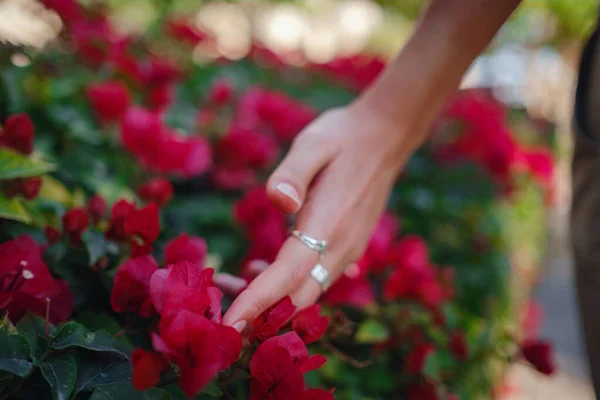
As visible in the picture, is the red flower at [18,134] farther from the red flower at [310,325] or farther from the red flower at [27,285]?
the red flower at [310,325]

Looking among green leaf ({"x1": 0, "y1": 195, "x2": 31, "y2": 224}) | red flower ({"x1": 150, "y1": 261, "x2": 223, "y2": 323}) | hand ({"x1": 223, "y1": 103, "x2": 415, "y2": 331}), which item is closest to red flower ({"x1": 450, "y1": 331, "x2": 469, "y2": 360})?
hand ({"x1": 223, "y1": 103, "x2": 415, "y2": 331})

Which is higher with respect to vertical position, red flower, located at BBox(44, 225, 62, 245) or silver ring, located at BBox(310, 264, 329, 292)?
silver ring, located at BBox(310, 264, 329, 292)

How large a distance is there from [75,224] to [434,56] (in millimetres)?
609

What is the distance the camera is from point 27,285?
0.67 metres

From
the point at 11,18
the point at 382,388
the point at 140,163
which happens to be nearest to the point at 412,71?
the point at 382,388

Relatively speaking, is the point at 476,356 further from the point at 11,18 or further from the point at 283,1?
the point at 283,1

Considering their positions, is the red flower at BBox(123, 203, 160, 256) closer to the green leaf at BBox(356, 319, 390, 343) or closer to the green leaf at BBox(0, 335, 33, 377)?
the green leaf at BBox(0, 335, 33, 377)

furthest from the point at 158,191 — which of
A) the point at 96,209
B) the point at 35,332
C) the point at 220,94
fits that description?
the point at 220,94

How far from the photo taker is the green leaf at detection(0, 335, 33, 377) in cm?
55

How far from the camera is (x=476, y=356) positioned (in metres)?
1.20

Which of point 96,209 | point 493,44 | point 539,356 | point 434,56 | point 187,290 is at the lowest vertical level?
point 493,44

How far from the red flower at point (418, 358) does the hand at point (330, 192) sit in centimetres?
29

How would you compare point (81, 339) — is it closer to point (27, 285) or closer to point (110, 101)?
point (27, 285)

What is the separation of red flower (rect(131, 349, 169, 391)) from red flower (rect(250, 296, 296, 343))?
13 cm
